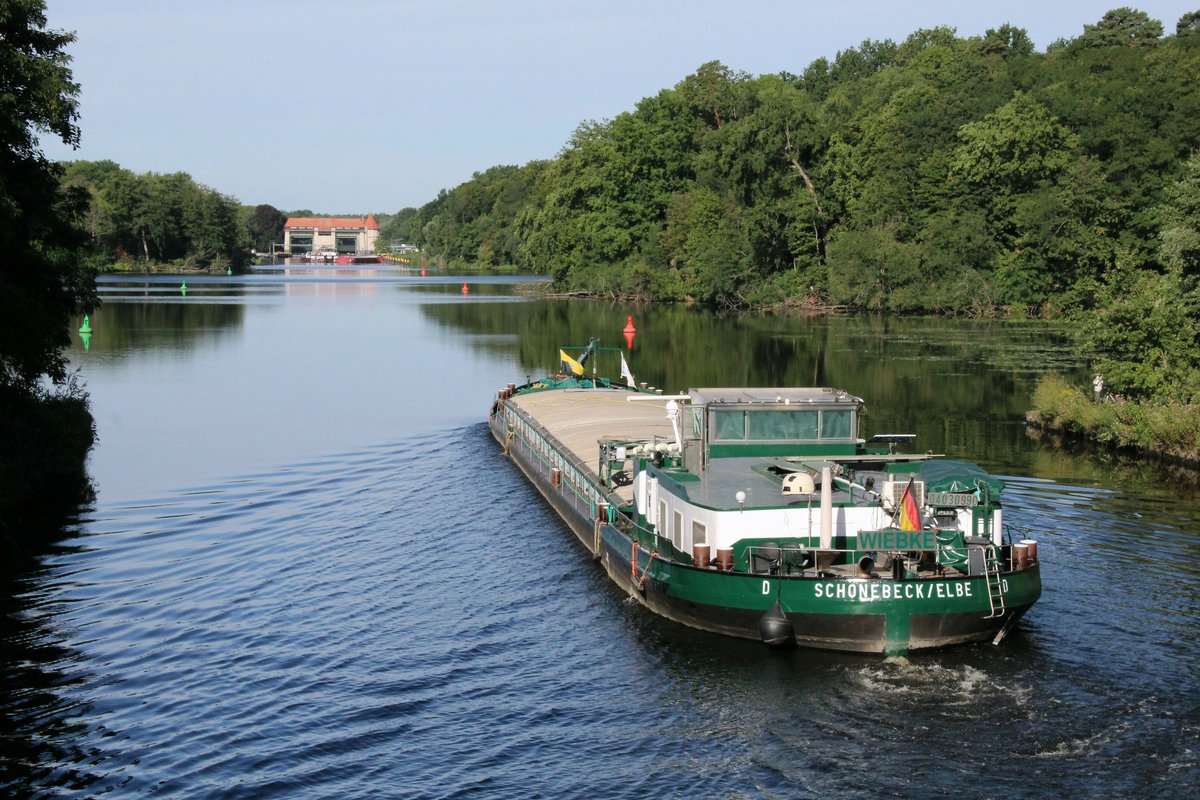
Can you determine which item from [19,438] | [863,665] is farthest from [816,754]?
[19,438]

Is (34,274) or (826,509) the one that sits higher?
(34,274)

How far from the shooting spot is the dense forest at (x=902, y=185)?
A: 99750 millimetres

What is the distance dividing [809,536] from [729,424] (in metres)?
4.89

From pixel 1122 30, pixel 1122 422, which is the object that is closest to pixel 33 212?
pixel 1122 422

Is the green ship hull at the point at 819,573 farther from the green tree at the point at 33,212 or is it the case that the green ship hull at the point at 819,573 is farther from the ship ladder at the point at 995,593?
the green tree at the point at 33,212

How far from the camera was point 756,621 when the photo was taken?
2262 cm

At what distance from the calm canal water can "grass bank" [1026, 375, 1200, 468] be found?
2.44 m

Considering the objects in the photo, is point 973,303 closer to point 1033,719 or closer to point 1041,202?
point 1041,202

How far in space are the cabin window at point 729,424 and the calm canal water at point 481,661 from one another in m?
4.60

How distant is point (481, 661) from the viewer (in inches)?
899

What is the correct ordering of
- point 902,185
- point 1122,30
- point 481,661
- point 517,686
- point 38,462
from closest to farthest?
point 517,686 < point 481,661 < point 38,462 < point 902,185 < point 1122,30

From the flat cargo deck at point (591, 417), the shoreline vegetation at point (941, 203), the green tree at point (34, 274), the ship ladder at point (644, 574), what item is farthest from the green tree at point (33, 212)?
the ship ladder at point (644, 574)

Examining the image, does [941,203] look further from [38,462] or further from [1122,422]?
[38,462]

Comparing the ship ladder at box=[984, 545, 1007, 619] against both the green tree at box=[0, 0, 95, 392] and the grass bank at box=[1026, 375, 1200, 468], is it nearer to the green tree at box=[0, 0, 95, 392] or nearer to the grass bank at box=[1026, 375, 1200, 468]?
the grass bank at box=[1026, 375, 1200, 468]
